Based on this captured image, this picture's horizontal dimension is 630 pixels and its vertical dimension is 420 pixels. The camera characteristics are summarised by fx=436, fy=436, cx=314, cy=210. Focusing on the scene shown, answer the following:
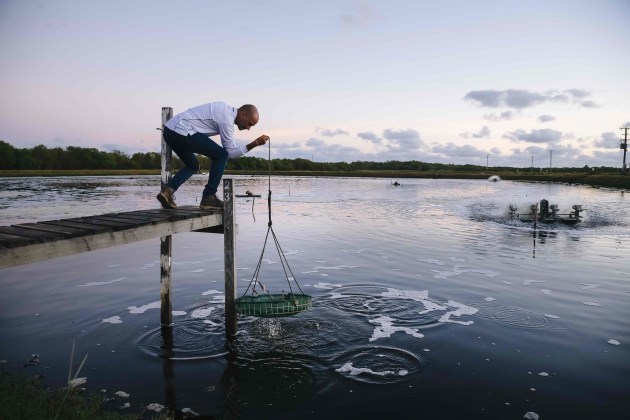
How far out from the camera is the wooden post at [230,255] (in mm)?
8828

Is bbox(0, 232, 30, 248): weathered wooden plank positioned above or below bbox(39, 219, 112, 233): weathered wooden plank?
below

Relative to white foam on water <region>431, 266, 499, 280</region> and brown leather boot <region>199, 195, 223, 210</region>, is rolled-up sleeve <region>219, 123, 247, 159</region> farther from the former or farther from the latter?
white foam on water <region>431, 266, 499, 280</region>

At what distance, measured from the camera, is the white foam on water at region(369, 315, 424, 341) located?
31.0 ft

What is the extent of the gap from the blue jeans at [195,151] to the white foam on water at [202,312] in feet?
11.2

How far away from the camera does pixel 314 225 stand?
29.1 meters

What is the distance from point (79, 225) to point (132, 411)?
9.48 ft

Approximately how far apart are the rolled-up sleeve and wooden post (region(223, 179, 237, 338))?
71 centimetres

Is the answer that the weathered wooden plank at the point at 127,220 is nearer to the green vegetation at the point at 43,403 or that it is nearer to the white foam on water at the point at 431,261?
the green vegetation at the point at 43,403

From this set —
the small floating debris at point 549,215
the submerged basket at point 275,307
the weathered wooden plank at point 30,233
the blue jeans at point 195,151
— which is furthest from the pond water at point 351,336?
the small floating debris at point 549,215

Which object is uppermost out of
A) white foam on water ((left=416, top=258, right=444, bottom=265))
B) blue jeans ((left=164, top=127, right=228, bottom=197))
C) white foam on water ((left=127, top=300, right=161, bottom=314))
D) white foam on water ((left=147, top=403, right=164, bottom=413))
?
blue jeans ((left=164, top=127, right=228, bottom=197))

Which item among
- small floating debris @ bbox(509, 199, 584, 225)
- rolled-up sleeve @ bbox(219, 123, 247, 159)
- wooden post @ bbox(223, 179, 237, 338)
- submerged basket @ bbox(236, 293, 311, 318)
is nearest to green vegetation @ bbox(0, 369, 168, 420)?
submerged basket @ bbox(236, 293, 311, 318)

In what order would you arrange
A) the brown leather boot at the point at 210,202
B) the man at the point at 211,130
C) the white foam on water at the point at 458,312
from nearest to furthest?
the man at the point at 211,130 < the brown leather boot at the point at 210,202 < the white foam on water at the point at 458,312

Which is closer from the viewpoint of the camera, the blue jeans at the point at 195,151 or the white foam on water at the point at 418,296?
the blue jeans at the point at 195,151

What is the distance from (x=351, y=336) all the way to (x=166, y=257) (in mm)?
4415
